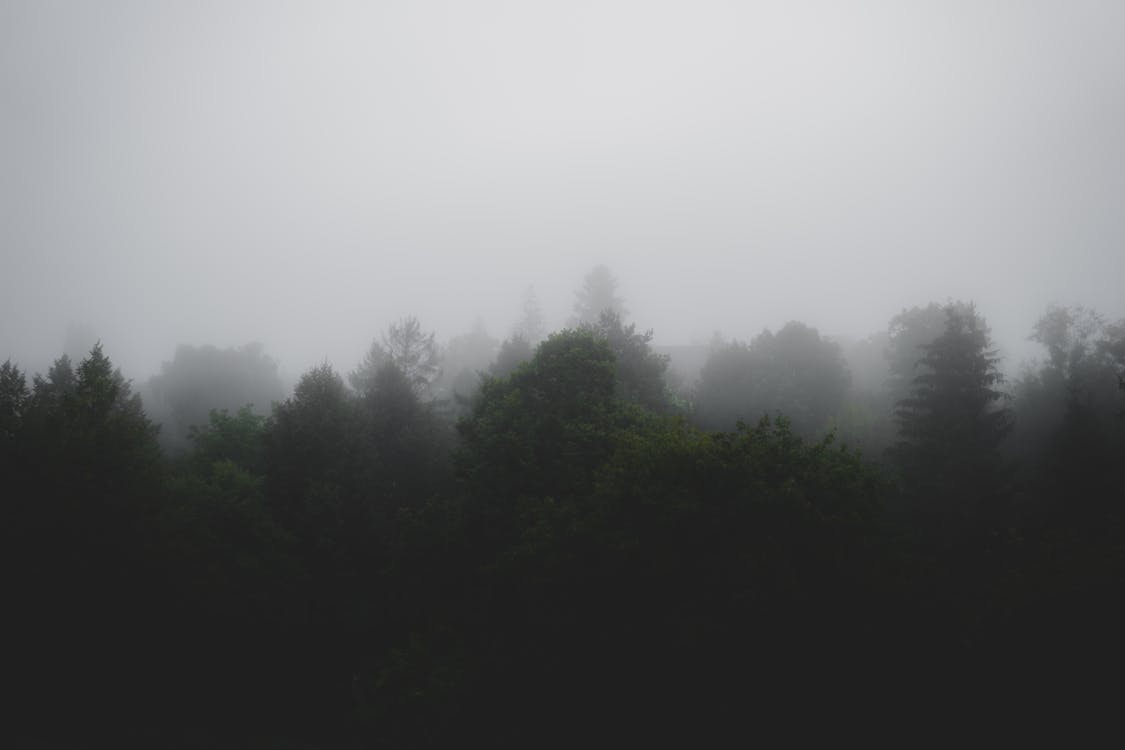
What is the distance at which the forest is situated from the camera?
1066 centimetres

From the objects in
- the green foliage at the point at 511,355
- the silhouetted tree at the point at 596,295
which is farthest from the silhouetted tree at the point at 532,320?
the green foliage at the point at 511,355

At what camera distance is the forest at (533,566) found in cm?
1066

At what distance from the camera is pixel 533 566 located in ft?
45.4

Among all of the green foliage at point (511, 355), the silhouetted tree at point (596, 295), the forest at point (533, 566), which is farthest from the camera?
the silhouetted tree at point (596, 295)

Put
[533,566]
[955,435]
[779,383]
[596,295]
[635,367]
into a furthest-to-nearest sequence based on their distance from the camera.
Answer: [596,295]
[779,383]
[635,367]
[955,435]
[533,566]

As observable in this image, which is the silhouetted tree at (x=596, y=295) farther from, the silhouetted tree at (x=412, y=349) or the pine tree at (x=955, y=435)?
the pine tree at (x=955, y=435)

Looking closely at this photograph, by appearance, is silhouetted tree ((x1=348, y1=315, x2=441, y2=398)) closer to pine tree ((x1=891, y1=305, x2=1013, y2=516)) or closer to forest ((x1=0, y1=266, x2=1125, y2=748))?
forest ((x1=0, y1=266, x2=1125, y2=748))

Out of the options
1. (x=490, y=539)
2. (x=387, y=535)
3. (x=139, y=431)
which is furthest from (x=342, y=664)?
(x=139, y=431)

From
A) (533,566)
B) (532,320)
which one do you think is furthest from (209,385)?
(533,566)

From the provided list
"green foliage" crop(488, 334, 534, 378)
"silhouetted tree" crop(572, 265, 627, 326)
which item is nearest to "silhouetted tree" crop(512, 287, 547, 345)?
"silhouetted tree" crop(572, 265, 627, 326)

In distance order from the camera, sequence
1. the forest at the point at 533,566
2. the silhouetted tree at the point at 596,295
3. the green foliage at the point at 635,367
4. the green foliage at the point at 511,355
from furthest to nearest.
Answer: the silhouetted tree at the point at 596,295 → the green foliage at the point at 511,355 → the green foliage at the point at 635,367 → the forest at the point at 533,566

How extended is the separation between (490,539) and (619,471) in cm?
631

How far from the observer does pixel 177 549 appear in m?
17.2

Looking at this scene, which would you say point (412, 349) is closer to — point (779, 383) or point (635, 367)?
point (635, 367)
